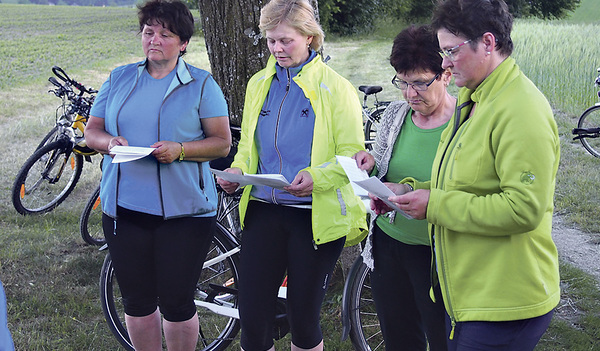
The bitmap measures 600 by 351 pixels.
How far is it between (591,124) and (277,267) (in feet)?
25.5

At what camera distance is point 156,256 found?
9.93 feet

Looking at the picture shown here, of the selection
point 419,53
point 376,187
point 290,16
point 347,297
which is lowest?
point 347,297

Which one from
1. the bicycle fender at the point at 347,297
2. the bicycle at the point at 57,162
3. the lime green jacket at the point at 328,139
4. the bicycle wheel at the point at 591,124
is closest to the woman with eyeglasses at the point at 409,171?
the lime green jacket at the point at 328,139

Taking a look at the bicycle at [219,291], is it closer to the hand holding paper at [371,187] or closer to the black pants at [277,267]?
the black pants at [277,267]

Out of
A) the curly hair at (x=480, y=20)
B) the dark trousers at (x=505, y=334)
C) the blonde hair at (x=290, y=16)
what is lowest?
the dark trousers at (x=505, y=334)

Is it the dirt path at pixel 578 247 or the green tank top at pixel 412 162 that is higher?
the green tank top at pixel 412 162

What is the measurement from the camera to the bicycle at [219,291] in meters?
3.64

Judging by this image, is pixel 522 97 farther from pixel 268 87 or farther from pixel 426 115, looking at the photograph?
pixel 268 87

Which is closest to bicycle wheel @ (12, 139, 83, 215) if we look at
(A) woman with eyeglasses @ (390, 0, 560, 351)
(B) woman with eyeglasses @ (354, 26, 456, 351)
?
(B) woman with eyeglasses @ (354, 26, 456, 351)

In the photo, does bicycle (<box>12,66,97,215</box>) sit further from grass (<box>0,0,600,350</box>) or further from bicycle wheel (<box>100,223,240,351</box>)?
bicycle wheel (<box>100,223,240,351</box>)

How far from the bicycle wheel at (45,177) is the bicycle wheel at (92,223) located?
0.89 metres

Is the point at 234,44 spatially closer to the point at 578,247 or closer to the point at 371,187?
the point at 371,187

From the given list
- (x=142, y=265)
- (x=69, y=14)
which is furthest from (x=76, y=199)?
(x=69, y=14)

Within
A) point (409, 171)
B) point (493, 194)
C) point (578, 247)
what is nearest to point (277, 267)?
point (409, 171)
